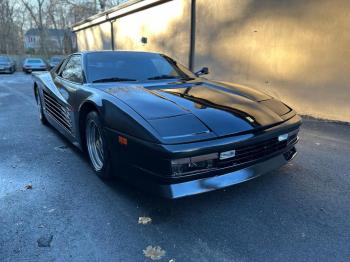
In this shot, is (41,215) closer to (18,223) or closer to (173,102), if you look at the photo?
(18,223)

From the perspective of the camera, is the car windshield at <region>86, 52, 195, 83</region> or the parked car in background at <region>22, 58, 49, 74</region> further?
the parked car in background at <region>22, 58, 49, 74</region>

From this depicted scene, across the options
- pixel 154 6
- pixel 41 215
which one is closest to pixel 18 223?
pixel 41 215

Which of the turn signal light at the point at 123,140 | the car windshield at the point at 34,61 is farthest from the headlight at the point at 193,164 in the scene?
the car windshield at the point at 34,61

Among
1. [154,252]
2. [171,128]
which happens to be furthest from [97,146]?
[154,252]

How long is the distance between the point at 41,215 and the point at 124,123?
1.04 metres

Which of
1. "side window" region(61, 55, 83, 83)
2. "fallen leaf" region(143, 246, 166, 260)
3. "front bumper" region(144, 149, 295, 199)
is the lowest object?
"fallen leaf" region(143, 246, 166, 260)

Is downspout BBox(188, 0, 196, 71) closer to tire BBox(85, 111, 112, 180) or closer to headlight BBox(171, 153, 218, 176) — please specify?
tire BBox(85, 111, 112, 180)

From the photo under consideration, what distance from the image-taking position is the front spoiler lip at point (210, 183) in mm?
2086

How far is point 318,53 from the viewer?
5551mm

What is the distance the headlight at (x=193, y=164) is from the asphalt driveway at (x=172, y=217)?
1.56 feet

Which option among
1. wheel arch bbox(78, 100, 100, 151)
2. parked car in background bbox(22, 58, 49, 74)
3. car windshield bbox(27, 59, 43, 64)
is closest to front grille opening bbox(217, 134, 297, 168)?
wheel arch bbox(78, 100, 100, 151)

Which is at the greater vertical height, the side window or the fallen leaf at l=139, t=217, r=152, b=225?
the side window

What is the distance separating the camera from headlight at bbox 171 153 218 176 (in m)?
2.04

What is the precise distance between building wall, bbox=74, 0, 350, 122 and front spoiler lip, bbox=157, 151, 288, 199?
397 centimetres
